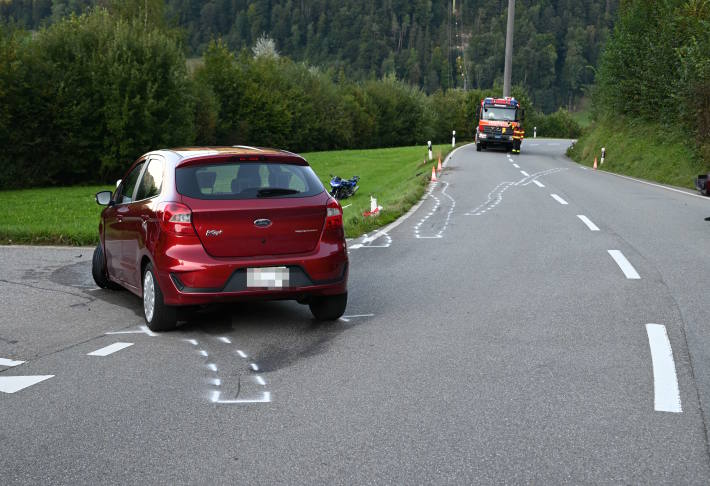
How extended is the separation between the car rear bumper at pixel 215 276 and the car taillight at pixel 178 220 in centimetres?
12

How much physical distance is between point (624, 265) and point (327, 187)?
25.1 metres

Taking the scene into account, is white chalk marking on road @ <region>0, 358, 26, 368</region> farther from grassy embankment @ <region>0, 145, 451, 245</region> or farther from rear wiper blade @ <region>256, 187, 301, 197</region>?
grassy embankment @ <region>0, 145, 451, 245</region>

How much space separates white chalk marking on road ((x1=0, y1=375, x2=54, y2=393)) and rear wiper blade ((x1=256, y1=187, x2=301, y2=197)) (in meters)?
2.26

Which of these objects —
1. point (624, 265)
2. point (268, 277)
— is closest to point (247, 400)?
point (268, 277)

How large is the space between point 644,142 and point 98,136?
83.5 feet

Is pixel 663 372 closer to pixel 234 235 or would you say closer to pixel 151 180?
pixel 234 235

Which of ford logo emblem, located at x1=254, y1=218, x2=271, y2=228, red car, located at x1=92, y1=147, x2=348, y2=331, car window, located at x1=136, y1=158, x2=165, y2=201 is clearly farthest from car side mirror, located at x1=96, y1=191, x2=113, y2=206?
ford logo emblem, located at x1=254, y1=218, x2=271, y2=228

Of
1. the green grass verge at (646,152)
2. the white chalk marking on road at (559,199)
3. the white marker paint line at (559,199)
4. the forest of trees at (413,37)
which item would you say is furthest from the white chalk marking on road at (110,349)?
the forest of trees at (413,37)

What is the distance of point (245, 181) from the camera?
6875 millimetres

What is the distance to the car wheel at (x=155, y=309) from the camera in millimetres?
6711

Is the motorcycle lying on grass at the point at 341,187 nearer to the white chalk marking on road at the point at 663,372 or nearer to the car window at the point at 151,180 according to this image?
the car window at the point at 151,180

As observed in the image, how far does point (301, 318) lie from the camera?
7465 mm

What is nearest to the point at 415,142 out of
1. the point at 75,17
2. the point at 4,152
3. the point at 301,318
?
the point at 75,17

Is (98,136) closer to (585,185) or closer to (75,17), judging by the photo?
(75,17)
